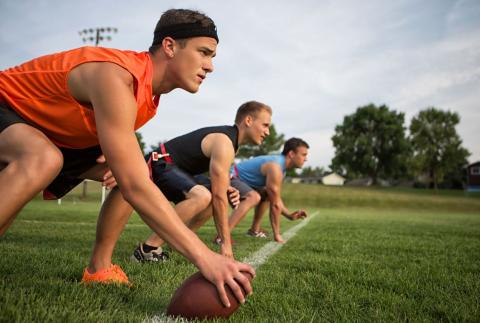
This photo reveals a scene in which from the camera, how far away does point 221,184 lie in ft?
12.7

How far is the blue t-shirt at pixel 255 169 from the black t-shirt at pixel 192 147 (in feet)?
7.68

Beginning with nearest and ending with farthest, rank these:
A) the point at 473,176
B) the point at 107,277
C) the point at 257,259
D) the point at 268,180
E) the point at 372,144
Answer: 1. the point at 107,277
2. the point at 257,259
3. the point at 268,180
4. the point at 372,144
5. the point at 473,176

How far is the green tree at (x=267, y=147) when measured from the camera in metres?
80.5

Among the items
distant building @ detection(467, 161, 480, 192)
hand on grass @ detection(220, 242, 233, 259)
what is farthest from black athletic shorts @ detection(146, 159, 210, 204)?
distant building @ detection(467, 161, 480, 192)

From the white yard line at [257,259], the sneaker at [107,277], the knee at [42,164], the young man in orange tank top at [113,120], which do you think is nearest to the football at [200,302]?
the white yard line at [257,259]

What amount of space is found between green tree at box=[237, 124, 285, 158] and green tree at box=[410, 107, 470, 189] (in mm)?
27958

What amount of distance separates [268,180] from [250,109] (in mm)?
1683

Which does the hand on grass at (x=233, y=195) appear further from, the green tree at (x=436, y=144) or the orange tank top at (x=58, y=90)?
the green tree at (x=436, y=144)

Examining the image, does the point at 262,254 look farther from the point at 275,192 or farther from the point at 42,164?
the point at 42,164

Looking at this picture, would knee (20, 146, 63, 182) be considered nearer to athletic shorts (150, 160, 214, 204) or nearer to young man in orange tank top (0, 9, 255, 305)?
young man in orange tank top (0, 9, 255, 305)

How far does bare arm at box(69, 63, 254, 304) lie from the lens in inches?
67.5

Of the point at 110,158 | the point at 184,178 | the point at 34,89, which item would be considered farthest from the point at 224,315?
the point at 184,178

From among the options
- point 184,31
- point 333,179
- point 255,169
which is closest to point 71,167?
point 184,31

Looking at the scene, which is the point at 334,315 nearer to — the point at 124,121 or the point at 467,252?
the point at 124,121
